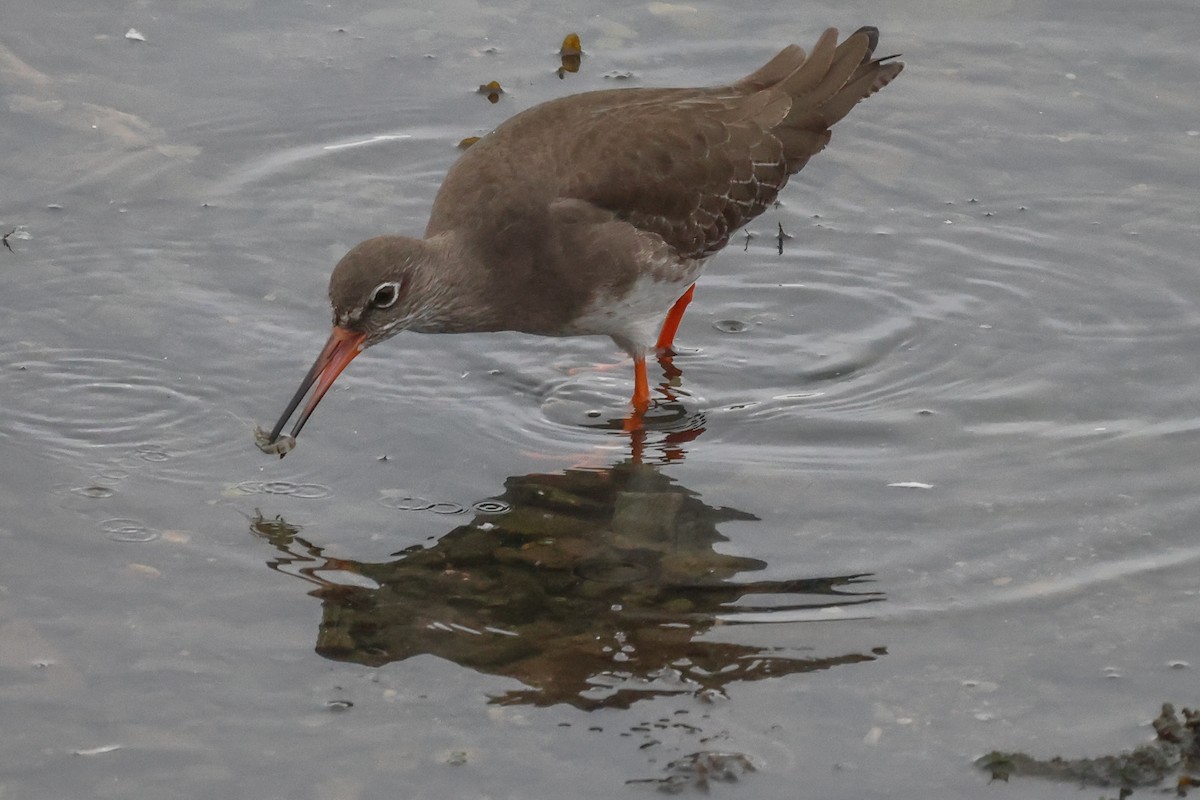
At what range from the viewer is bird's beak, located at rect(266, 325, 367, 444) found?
7680 mm

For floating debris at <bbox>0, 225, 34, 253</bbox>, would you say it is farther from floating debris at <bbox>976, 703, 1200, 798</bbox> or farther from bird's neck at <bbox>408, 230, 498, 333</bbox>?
floating debris at <bbox>976, 703, 1200, 798</bbox>

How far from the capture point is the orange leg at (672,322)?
963 centimetres

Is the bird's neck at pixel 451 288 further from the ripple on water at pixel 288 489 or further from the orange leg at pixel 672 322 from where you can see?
the orange leg at pixel 672 322

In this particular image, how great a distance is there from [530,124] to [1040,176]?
3.82 m

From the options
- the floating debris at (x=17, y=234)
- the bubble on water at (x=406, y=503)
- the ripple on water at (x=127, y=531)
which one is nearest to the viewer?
the ripple on water at (x=127, y=531)

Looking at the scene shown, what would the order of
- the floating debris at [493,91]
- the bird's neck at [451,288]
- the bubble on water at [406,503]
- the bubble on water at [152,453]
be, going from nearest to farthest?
the bubble on water at [406,503]
the bubble on water at [152,453]
the bird's neck at [451,288]
the floating debris at [493,91]

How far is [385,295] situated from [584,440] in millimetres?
1321

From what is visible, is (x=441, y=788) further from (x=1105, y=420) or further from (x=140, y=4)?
(x=140, y=4)

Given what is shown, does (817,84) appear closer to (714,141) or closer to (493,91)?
(714,141)

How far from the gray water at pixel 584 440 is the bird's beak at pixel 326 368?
11.8 inches

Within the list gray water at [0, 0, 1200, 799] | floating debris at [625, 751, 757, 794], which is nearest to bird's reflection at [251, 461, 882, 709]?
gray water at [0, 0, 1200, 799]

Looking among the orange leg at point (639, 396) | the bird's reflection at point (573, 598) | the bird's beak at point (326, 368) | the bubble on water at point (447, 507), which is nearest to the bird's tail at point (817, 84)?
the orange leg at point (639, 396)

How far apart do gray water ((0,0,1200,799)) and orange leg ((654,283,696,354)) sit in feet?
0.36

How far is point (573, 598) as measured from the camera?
7.07 metres
